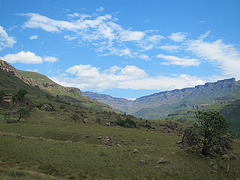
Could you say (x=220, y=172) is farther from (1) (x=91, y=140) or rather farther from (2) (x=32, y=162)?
(1) (x=91, y=140)

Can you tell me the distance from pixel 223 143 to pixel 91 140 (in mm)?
38045

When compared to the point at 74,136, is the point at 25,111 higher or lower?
higher

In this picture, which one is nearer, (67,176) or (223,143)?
(67,176)

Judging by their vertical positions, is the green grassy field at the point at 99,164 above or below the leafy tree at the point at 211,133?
below

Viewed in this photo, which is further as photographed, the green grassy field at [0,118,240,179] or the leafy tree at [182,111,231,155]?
the leafy tree at [182,111,231,155]

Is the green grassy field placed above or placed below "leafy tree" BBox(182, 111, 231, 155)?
below

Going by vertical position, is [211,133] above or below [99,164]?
above

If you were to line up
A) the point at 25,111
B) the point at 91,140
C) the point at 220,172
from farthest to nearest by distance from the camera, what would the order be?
the point at 25,111
the point at 91,140
the point at 220,172

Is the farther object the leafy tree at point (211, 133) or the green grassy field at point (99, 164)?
the leafy tree at point (211, 133)

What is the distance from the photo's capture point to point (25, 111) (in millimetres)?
81938

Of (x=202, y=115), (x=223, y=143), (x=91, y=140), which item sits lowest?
(x=91, y=140)

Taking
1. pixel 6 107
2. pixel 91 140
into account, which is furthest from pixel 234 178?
pixel 6 107

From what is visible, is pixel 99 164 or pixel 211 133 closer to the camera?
pixel 99 164

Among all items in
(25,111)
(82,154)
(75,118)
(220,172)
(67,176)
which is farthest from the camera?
(75,118)
